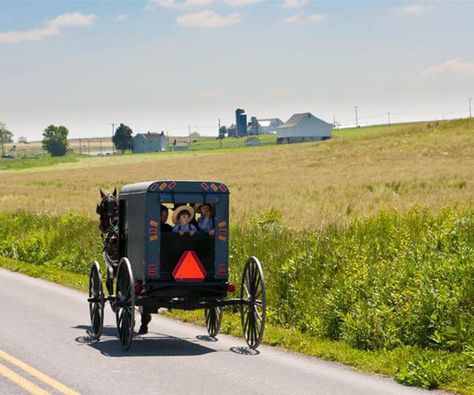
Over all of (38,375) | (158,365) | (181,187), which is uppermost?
(181,187)

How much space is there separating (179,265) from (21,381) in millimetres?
3013

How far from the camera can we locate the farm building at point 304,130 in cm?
19138

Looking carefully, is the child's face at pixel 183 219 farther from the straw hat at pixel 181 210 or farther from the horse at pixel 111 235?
the horse at pixel 111 235

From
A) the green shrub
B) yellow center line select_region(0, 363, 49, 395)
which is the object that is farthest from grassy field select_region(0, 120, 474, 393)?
yellow center line select_region(0, 363, 49, 395)

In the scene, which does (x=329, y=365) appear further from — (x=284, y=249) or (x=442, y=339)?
(x=284, y=249)

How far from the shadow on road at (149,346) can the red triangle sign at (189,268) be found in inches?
36.8

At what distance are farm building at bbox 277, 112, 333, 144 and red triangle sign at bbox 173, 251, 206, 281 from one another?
7037 inches

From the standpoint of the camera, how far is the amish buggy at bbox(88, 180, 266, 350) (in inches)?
465

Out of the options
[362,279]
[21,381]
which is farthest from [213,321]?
[21,381]

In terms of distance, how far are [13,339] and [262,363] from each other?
373cm

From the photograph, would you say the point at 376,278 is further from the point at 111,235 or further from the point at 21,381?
the point at 21,381

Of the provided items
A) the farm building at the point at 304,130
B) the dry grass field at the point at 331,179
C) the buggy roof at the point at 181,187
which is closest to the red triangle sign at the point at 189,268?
the buggy roof at the point at 181,187

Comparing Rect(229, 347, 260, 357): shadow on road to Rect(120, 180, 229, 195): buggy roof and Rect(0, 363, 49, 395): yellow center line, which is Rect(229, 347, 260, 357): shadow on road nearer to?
Rect(120, 180, 229, 195): buggy roof

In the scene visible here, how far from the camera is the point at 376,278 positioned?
12781mm
